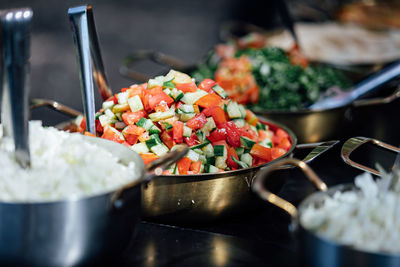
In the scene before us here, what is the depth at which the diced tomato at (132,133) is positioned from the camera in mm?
1356

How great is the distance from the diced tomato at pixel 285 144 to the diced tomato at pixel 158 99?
409 millimetres

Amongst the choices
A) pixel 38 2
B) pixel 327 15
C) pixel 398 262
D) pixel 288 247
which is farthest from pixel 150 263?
pixel 38 2

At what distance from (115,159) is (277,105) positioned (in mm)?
1258

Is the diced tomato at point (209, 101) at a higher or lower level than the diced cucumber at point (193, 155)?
higher

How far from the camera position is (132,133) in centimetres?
137

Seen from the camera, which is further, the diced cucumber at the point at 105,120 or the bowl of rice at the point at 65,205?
the diced cucumber at the point at 105,120

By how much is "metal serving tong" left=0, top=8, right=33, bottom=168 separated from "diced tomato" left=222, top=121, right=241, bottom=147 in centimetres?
62

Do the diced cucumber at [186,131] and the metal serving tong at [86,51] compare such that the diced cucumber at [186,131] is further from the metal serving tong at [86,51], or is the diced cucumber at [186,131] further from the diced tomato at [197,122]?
the metal serving tong at [86,51]

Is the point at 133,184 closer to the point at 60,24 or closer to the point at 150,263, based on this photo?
the point at 150,263

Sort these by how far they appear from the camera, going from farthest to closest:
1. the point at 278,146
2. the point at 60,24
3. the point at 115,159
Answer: the point at 60,24 < the point at 278,146 < the point at 115,159

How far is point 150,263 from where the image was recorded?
3.64ft

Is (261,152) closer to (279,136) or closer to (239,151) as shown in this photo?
(239,151)

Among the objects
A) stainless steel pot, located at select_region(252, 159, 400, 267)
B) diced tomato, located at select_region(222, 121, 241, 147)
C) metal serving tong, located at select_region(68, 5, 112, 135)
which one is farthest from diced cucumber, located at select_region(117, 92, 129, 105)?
stainless steel pot, located at select_region(252, 159, 400, 267)

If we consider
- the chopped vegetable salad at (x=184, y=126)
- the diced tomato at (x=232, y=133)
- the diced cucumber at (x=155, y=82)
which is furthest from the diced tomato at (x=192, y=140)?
the diced cucumber at (x=155, y=82)
